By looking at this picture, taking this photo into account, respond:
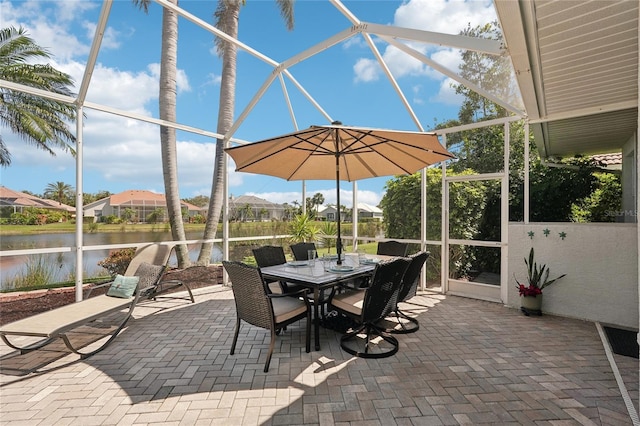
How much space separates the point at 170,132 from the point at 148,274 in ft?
11.2

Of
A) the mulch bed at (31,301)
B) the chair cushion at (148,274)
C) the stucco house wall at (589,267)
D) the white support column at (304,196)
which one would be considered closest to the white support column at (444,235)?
the stucco house wall at (589,267)

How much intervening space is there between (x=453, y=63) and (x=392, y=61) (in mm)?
5751

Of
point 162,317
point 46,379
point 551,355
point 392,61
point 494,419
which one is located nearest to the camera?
point 494,419

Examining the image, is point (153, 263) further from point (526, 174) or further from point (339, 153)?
point (526, 174)

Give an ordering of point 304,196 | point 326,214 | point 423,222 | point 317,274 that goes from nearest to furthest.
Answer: point 317,274, point 423,222, point 326,214, point 304,196

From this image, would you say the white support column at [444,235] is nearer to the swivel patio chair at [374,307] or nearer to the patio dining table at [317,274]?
the patio dining table at [317,274]

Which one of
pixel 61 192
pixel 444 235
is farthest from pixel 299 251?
pixel 61 192

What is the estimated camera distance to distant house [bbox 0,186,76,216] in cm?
438

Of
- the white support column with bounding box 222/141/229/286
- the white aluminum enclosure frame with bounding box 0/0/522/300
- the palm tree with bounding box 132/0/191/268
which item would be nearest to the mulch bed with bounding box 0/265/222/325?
the white aluminum enclosure frame with bounding box 0/0/522/300

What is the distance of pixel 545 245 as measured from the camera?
4867 mm

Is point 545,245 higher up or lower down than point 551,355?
higher up

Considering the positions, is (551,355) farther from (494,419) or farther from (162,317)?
(162,317)

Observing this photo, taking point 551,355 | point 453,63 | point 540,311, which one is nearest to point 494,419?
point 551,355

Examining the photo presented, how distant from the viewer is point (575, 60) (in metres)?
2.98
